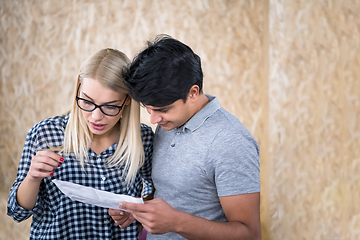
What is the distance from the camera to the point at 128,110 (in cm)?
156

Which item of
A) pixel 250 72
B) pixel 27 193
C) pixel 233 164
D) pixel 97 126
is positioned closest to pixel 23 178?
pixel 27 193

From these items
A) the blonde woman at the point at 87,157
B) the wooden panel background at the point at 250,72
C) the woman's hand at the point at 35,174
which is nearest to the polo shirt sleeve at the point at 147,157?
the blonde woman at the point at 87,157

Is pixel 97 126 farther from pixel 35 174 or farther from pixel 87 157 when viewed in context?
pixel 35 174

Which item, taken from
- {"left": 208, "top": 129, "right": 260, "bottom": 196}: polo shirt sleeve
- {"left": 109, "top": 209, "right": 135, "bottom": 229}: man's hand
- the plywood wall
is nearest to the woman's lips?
{"left": 109, "top": 209, "right": 135, "bottom": 229}: man's hand

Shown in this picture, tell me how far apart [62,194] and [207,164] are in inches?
26.2

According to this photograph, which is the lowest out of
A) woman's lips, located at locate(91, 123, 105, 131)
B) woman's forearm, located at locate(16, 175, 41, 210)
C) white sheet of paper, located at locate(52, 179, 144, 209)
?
woman's forearm, located at locate(16, 175, 41, 210)

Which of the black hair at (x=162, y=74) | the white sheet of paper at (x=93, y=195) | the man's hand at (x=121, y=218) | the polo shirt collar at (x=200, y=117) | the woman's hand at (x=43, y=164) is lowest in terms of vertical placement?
the man's hand at (x=121, y=218)

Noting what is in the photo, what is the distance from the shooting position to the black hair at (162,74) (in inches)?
47.8

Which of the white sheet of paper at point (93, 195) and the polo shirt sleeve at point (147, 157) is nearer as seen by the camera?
the white sheet of paper at point (93, 195)

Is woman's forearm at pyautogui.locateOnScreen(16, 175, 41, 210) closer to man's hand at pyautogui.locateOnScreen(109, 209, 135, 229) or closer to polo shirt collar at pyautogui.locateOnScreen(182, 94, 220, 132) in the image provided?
man's hand at pyautogui.locateOnScreen(109, 209, 135, 229)

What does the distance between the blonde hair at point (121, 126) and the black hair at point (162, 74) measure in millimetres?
141

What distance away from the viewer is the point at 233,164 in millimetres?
1196

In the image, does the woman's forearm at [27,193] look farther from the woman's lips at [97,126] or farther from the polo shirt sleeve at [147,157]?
the polo shirt sleeve at [147,157]

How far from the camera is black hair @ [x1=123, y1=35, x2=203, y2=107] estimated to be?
1215mm
